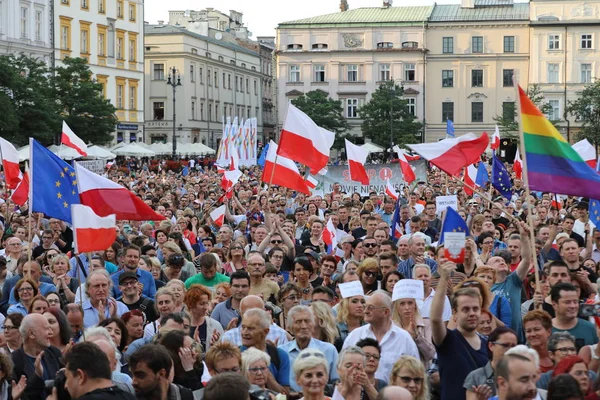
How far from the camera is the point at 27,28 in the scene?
63312mm

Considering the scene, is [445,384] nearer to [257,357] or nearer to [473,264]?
[257,357]

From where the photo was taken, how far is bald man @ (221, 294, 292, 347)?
8836 millimetres

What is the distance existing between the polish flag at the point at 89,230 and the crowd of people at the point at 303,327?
30 centimetres

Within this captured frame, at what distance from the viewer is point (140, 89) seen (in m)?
79.1

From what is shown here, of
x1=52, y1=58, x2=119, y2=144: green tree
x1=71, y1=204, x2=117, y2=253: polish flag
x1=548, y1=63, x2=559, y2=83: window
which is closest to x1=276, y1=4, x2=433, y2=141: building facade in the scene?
x1=548, y1=63, x2=559, y2=83: window

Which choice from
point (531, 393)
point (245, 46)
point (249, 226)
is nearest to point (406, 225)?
point (249, 226)

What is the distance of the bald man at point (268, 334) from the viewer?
884cm

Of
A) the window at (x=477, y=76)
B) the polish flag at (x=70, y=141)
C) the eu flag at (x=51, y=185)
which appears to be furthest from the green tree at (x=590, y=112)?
the eu flag at (x=51, y=185)

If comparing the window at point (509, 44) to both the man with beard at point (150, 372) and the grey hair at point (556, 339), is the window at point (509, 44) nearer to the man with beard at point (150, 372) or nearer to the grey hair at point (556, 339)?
the grey hair at point (556, 339)

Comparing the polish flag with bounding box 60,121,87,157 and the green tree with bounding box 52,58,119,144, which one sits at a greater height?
the green tree with bounding box 52,58,119,144

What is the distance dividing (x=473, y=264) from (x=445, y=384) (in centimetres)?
490

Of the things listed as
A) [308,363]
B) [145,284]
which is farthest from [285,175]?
[308,363]

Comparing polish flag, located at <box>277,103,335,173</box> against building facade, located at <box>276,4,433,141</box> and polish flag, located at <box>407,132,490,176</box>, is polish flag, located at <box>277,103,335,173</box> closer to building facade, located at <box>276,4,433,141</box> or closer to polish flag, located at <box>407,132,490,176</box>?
polish flag, located at <box>407,132,490,176</box>

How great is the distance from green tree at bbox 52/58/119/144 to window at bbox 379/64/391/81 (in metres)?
40.0
